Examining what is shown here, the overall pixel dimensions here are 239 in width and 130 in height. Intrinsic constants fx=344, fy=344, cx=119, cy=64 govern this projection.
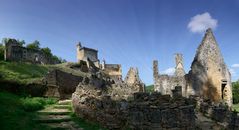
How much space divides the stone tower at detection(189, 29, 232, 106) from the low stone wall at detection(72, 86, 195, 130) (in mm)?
9127

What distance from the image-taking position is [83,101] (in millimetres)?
13430

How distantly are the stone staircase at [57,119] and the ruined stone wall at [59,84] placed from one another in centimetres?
512

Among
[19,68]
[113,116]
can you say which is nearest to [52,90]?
[19,68]

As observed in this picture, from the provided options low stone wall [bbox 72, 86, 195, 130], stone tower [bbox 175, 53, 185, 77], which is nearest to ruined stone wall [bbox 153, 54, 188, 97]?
stone tower [bbox 175, 53, 185, 77]

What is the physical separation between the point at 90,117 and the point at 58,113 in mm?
1755

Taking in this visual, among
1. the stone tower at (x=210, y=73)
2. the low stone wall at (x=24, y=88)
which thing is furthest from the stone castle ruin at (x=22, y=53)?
the stone tower at (x=210, y=73)

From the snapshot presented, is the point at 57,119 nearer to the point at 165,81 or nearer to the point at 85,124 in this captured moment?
the point at 85,124

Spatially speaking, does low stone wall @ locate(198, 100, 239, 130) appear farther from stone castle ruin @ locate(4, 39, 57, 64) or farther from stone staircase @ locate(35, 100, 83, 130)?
stone castle ruin @ locate(4, 39, 57, 64)

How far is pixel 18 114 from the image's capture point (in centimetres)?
1280

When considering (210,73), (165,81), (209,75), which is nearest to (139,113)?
(209,75)

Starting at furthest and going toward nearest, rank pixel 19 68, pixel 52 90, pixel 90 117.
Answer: pixel 19 68 < pixel 52 90 < pixel 90 117

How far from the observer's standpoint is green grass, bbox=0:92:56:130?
1110 centimetres

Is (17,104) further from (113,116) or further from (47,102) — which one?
(113,116)

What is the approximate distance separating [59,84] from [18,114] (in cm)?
910
